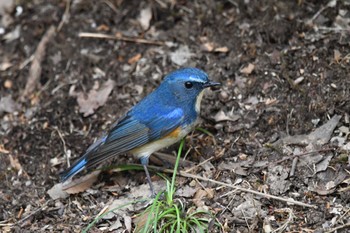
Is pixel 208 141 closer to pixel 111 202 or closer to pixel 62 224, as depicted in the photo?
pixel 111 202

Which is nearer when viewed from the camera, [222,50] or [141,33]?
[222,50]

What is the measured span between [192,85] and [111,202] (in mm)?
1523

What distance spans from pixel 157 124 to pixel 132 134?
0.29 m

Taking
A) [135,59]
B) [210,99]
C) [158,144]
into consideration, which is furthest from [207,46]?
[158,144]

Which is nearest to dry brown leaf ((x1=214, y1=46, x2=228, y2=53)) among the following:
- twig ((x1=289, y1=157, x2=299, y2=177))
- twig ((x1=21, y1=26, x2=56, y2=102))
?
twig ((x1=289, y1=157, x2=299, y2=177))

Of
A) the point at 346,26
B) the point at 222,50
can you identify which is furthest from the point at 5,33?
the point at 346,26

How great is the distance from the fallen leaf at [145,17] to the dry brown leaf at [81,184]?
241 cm

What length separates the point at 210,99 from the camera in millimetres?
7266

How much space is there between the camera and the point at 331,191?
577cm

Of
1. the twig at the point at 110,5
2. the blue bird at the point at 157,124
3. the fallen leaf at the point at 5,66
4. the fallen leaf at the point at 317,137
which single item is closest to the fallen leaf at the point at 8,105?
the fallen leaf at the point at 5,66

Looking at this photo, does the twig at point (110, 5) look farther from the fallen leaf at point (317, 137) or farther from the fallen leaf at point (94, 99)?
the fallen leaf at point (317, 137)

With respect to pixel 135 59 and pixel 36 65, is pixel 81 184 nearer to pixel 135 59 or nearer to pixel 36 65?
pixel 135 59

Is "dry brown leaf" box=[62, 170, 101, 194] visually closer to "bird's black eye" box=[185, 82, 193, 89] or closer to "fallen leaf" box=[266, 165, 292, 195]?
"bird's black eye" box=[185, 82, 193, 89]

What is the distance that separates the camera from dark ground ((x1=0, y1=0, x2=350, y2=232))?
5988 millimetres
